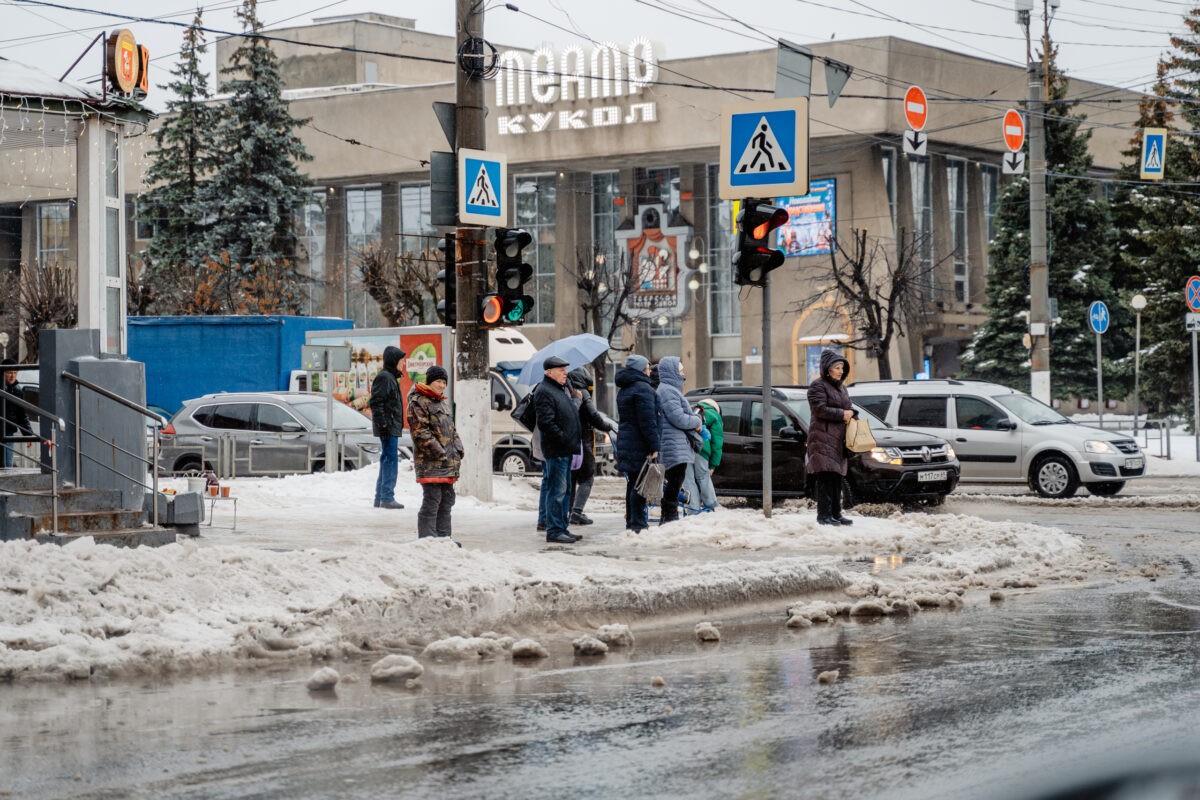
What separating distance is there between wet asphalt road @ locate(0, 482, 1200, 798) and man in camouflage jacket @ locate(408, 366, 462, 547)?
14.6 ft

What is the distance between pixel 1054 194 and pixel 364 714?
48.4 metres

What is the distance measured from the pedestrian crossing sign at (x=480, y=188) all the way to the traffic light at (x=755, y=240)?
13.2 ft

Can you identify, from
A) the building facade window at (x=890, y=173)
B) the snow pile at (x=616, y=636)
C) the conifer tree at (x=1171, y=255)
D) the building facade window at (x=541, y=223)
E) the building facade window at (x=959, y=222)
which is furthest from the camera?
the building facade window at (x=541, y=223)

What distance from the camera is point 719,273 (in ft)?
185

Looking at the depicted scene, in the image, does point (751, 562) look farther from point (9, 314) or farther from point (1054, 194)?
point (9, 314)

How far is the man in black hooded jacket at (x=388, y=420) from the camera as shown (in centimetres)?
1858

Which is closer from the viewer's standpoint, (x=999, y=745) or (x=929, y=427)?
(x=999, y=745)

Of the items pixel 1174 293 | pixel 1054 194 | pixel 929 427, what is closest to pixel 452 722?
pixel 929 427

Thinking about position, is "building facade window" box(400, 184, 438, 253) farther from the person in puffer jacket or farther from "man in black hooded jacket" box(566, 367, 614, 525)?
the person in puffer jacket

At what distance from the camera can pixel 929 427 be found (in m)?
22.9

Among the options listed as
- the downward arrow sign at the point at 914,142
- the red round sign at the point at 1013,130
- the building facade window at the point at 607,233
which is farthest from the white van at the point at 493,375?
the building facade window at the point at 607,233

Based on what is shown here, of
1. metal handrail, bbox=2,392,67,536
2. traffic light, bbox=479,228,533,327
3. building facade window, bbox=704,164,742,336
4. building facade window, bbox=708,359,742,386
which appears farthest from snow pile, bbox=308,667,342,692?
building facade window, bbox=708,359,742,386

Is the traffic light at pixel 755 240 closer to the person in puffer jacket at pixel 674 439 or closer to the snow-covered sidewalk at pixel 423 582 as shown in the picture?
the person in puffer jacket at pixel 674 439

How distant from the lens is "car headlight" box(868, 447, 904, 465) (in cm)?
1925
